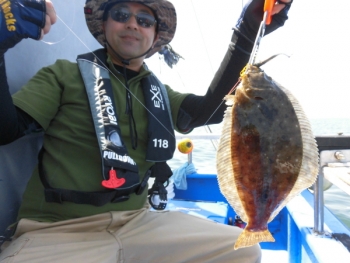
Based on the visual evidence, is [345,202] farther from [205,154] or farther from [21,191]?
[21,191]

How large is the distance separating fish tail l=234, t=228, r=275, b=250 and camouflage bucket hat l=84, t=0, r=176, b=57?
200cm

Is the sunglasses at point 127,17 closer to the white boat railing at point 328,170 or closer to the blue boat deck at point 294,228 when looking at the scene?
the white boat railing at point 328,170

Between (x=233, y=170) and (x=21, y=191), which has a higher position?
(x=233, y=170)

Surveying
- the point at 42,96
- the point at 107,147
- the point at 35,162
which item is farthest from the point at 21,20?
the point at 35,162

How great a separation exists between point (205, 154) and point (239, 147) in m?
10.2

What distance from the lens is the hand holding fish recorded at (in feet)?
4.69

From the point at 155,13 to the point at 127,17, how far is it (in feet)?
1.11

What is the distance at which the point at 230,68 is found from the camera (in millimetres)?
2139

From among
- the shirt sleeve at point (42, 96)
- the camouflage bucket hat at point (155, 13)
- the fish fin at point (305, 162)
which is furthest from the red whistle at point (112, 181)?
the camouflage bucket hat at point (155, 13)

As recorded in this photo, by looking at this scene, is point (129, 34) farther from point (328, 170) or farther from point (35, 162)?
point (328, 170)

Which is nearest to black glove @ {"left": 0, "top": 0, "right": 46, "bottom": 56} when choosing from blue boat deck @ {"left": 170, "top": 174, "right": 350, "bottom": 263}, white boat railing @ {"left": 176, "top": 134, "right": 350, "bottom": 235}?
white boat railing @ {"left": 176, "top": 134, "right": 350, "bottom": 235}

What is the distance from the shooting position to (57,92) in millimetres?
2045

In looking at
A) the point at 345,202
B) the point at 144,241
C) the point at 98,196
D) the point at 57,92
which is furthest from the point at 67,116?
the point at 345,202

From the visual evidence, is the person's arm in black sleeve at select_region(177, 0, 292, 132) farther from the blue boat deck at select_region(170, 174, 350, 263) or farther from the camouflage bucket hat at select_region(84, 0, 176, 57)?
the blue boat deck at select_region(170, 174, 350, 263)
